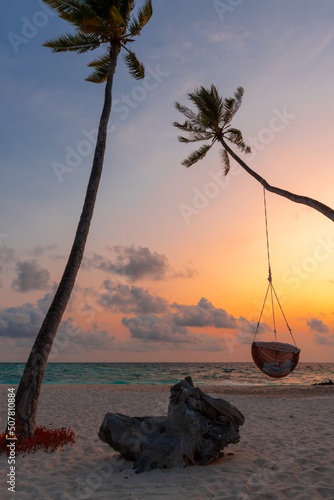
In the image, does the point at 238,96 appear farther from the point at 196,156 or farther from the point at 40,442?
the point at 40,442

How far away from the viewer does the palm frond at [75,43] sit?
11227mm

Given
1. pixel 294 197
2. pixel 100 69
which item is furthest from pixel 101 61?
pixel 294 197

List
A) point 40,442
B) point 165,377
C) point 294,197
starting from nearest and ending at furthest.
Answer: point 40,442 → point 294,197 → point 165,377

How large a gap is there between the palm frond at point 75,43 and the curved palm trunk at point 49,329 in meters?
4.17

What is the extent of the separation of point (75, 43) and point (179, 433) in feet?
36.6

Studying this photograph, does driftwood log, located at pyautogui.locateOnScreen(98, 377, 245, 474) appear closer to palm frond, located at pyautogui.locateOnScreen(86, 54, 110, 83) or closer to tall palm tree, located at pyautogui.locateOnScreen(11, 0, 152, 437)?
tall palm tree, located at pyautogui.locateOnScreen(11, 0, 152, 437)

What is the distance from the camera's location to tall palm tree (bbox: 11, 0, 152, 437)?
751 cm

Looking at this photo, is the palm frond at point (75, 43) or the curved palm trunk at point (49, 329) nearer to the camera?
the curved palm trunk at point (49, 329)

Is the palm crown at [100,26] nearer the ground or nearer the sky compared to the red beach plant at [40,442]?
nearer the sky

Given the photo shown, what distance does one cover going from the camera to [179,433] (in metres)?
6.06

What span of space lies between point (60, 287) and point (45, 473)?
360 centimetres

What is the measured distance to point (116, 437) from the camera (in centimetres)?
639

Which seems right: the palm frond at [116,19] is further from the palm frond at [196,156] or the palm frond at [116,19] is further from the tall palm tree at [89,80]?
the palm frond at [196,156]

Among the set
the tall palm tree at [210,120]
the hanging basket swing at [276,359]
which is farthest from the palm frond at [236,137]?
the hanging basket swing at [276,359]
